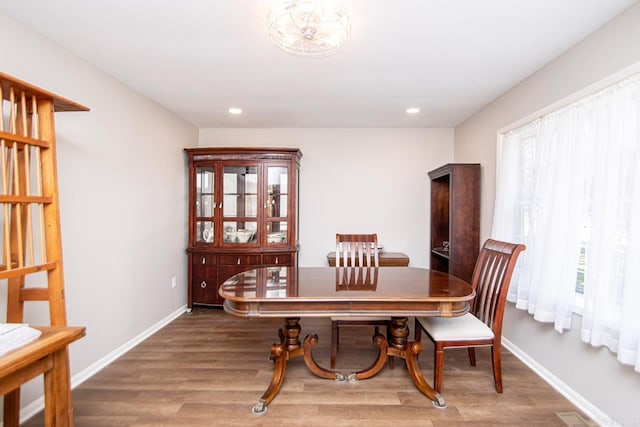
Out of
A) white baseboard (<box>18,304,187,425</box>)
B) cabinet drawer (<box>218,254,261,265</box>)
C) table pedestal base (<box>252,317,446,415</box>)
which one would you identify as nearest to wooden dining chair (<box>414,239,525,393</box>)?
table pedestal base (<box>252,317,446,415</box>)

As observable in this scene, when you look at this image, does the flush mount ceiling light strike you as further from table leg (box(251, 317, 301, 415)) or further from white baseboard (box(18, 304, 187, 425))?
white baseboard (box(18, 304, 187, 425))

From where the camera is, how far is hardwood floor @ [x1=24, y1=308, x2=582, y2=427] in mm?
1763

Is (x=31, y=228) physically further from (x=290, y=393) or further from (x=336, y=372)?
(x=336, y=372)

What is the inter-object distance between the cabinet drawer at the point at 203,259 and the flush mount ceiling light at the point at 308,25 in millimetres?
2614

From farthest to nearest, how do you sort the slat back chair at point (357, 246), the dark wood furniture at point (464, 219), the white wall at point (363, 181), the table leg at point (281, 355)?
the white wall at point (363, 181) → the dark wood furniture at point (464, 219) → the slat back chair at point (357, 246) → the table leg at point (281, 355)

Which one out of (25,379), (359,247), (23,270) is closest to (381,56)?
(359,247)

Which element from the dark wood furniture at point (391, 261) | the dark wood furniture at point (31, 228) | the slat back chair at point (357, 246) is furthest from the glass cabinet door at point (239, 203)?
the dark wood furniture at point (31, 228)

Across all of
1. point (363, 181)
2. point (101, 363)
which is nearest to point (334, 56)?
point (363, 181)

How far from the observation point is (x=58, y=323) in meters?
1.52

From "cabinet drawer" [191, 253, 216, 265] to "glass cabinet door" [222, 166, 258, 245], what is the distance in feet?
0.82

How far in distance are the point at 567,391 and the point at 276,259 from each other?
2.75 m

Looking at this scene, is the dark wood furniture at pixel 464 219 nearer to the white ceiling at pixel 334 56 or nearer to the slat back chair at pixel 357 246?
the white ceiling at pixel 334 56

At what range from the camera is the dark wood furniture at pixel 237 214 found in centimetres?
359

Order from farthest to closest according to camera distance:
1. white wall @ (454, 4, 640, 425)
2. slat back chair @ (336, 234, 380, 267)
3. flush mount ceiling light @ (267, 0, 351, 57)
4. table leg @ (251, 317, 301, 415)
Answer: slat back chair @ (336, 234, 380, 267) → table leg @ (251, 317, 301, 415) → white wall @ (454, 4, 640, 425) → flush mount ceiling light @ (267, 0, 351, 57)
